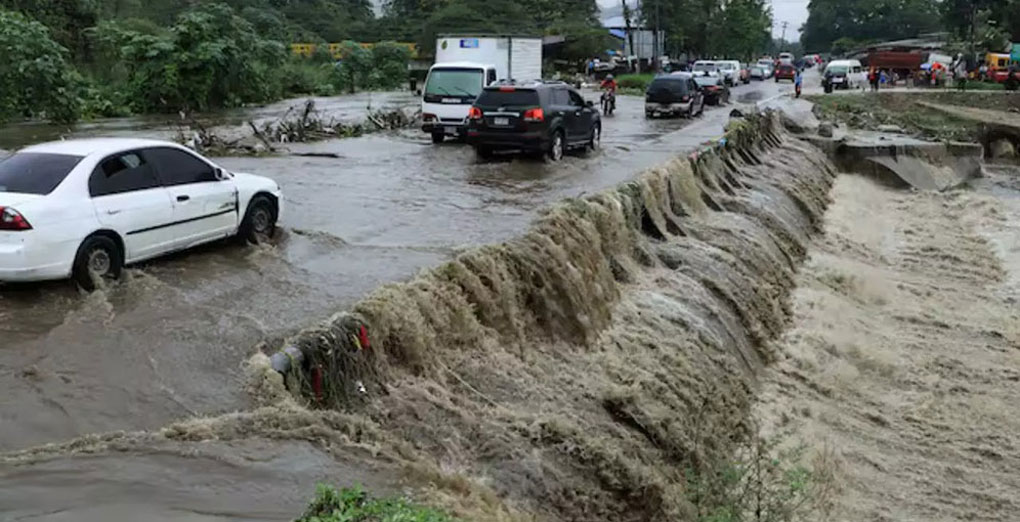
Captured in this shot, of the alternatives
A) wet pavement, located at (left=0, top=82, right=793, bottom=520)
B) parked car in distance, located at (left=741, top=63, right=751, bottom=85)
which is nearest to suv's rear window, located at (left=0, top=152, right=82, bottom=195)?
wet pavement, located at (left=0, top=82, right=793, bottom=520)

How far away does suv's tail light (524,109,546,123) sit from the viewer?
762 inches

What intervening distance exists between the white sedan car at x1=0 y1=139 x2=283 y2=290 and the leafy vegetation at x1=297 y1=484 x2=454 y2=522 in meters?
4.70

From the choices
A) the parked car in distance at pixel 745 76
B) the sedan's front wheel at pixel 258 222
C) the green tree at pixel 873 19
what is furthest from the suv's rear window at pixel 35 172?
the green tree at pixel 873 19

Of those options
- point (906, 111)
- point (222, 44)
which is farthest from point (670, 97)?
point (906, 111)

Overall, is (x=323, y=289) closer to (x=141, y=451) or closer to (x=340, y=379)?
(x=340, y=379)

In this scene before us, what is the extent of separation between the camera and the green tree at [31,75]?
24125 millimetres

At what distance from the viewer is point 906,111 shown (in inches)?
1816

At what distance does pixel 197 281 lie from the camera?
9.70 metres

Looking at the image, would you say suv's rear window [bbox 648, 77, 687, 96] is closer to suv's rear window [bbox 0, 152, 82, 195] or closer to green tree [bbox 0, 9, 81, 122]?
green tree [bbox 0, 9, 81, 122]

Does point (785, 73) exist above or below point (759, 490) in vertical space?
above

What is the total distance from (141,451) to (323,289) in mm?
4180

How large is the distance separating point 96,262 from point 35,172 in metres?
0.99

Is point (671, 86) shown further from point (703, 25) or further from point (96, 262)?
point (703, 25)

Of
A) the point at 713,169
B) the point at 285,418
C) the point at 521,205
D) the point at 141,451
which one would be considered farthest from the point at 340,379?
the point at 713,169
